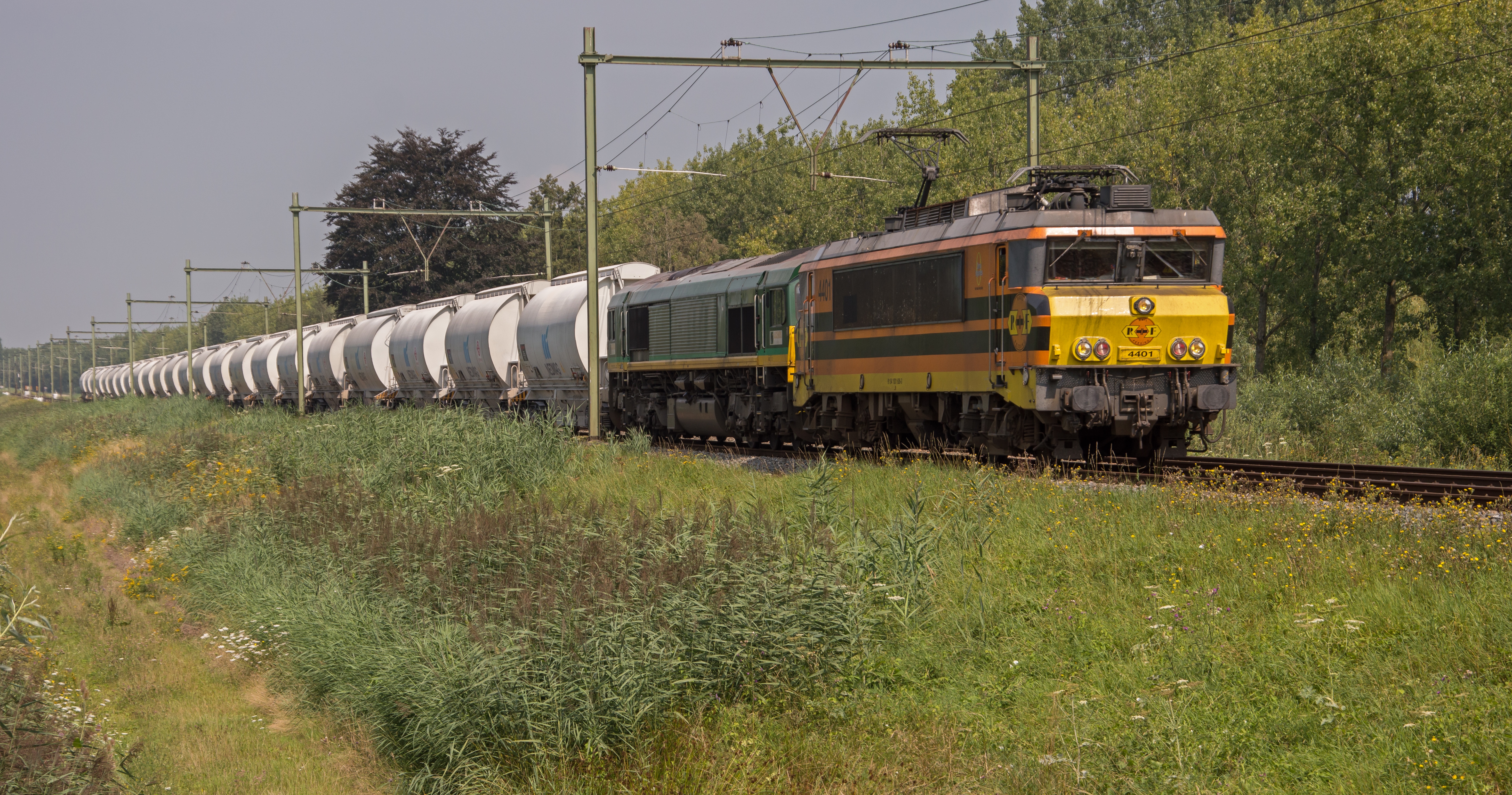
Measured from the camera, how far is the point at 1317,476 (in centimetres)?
1403

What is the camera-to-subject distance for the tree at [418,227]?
6600 cm

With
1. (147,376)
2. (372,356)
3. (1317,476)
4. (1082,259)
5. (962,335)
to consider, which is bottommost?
(1317,476)

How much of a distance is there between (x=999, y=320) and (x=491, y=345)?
1891cm

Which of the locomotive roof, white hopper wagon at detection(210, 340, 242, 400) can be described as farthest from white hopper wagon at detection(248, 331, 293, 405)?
the locomotive roof

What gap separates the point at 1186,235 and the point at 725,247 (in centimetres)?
6672

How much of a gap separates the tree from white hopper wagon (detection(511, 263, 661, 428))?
37192 mm

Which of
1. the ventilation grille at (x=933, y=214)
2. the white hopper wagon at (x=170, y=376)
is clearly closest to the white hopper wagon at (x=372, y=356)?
the ventilation grille at (x=933, y=214)

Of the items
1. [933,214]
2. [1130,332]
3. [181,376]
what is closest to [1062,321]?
[1130,332]

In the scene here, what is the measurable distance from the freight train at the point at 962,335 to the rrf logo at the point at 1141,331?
2 centimetres

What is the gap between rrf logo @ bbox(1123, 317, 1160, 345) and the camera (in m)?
14.3

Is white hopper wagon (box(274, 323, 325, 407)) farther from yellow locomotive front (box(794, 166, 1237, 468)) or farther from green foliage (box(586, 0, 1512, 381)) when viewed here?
yellow locomotive front (box(794, 166, 1237, 468))

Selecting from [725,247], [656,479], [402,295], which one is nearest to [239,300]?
[402,295]

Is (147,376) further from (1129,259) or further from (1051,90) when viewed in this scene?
(1129,259)

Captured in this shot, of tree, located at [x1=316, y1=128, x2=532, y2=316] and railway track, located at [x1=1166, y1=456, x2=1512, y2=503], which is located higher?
tree, located at [x1=316, y1=128, x2=532, y2=316]
